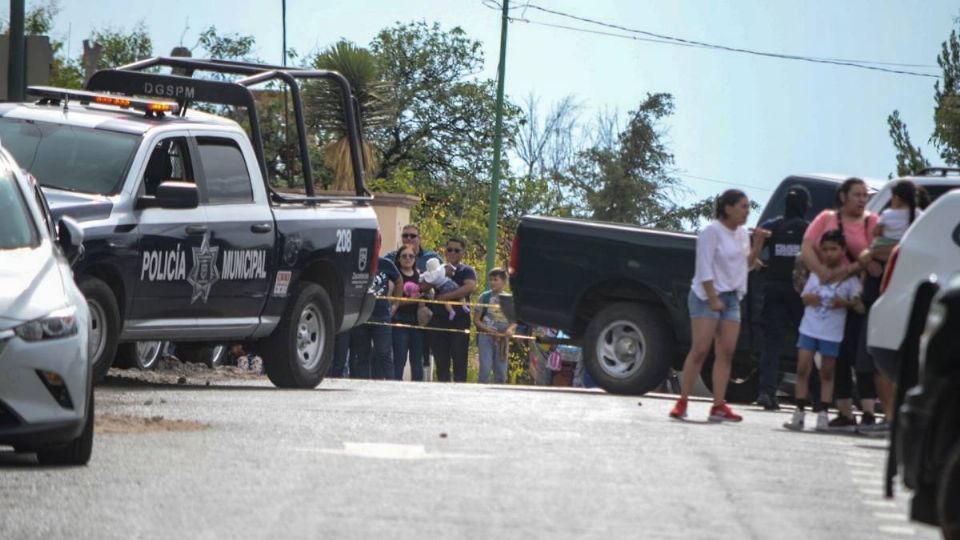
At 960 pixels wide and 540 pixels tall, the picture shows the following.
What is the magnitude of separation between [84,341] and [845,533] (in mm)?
3732

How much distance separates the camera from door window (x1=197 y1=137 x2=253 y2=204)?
641 inches

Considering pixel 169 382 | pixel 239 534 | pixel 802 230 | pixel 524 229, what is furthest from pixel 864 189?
pixel 239 534

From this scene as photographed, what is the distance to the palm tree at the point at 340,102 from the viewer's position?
130 ft

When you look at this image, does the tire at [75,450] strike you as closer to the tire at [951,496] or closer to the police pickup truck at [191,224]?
the police pickup truck at [191,224]

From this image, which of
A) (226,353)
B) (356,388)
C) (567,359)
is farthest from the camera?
(567,359)

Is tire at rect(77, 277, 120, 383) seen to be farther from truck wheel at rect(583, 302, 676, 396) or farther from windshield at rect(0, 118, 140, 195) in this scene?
truck wheel at rect(583, 302, 676, 396)

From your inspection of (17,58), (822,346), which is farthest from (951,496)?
(17,58)

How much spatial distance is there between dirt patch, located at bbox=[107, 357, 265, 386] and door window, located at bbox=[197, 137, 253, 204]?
1845 millimetres

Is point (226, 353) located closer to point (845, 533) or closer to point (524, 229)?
Result: point (524, 229)

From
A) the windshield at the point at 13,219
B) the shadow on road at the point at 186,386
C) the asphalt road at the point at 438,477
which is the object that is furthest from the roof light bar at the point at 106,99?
the windshield at the point at 13,219

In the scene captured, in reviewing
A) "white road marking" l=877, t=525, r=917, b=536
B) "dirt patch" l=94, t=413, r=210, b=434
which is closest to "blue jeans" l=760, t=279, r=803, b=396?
"dirt patch" l=94, t=413, r=210, b=434

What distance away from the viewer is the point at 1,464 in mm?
10523

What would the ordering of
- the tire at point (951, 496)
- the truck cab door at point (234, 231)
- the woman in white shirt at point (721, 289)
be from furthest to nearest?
the truck cab door at point (234, 231) < the woman in white shirt at point (721, 289) < the tire at point (951, 496)

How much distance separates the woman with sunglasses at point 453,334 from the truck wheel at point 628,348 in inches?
193
